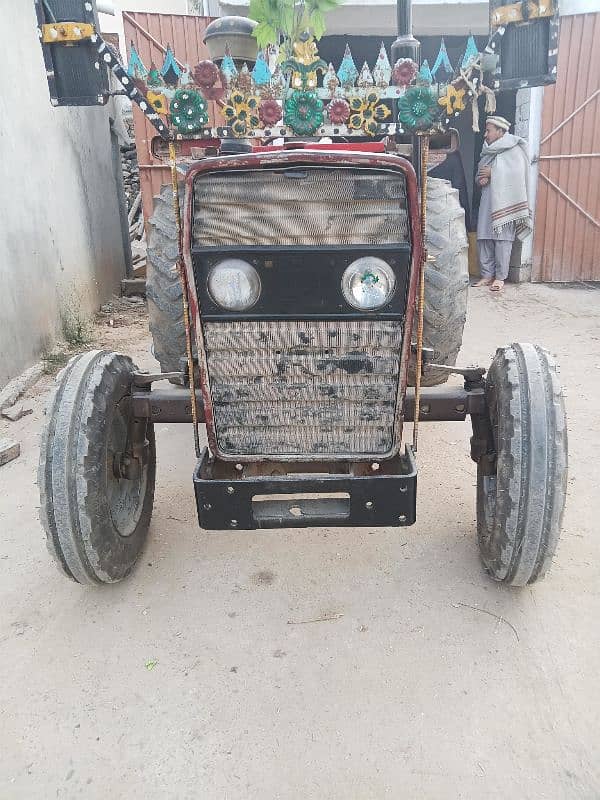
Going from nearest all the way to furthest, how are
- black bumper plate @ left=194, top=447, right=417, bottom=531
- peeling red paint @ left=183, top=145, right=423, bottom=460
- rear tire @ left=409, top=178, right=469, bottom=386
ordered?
peeling red paint @ left=183, top=145, right=423, bottom=460 → black bumper plate @ left=194, top=447, right=417, bottom=531 → rear tire @ left=409, top=178, right=469, bottom=386

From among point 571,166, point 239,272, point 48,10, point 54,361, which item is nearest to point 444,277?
A: point 239,272

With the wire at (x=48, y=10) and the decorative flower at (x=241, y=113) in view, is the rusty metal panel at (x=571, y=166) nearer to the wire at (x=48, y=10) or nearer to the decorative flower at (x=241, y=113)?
the decorative flower at (x=241, y=113)

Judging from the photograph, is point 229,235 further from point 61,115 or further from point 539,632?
point 61,115

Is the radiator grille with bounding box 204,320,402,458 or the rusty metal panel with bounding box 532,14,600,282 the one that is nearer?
the radiator grille with bounding box 204,320,402,458

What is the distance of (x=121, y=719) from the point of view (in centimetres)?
206

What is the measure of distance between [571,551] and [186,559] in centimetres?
172

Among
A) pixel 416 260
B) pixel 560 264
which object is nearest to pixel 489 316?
pixel 560 264

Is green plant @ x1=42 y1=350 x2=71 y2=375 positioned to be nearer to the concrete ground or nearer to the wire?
the concrete ground

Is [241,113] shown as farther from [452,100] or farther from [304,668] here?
[304,668]

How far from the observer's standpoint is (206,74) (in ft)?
9.25

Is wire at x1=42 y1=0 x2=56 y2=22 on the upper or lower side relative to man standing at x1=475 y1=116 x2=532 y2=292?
upper

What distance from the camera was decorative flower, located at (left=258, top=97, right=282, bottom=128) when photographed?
3053mm

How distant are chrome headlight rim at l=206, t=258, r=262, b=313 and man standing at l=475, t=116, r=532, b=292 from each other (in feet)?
23.0

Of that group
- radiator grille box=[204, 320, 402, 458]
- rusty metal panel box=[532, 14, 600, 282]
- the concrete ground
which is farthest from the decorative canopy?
rusty metal panel box=[532, 14, 600, 282]
